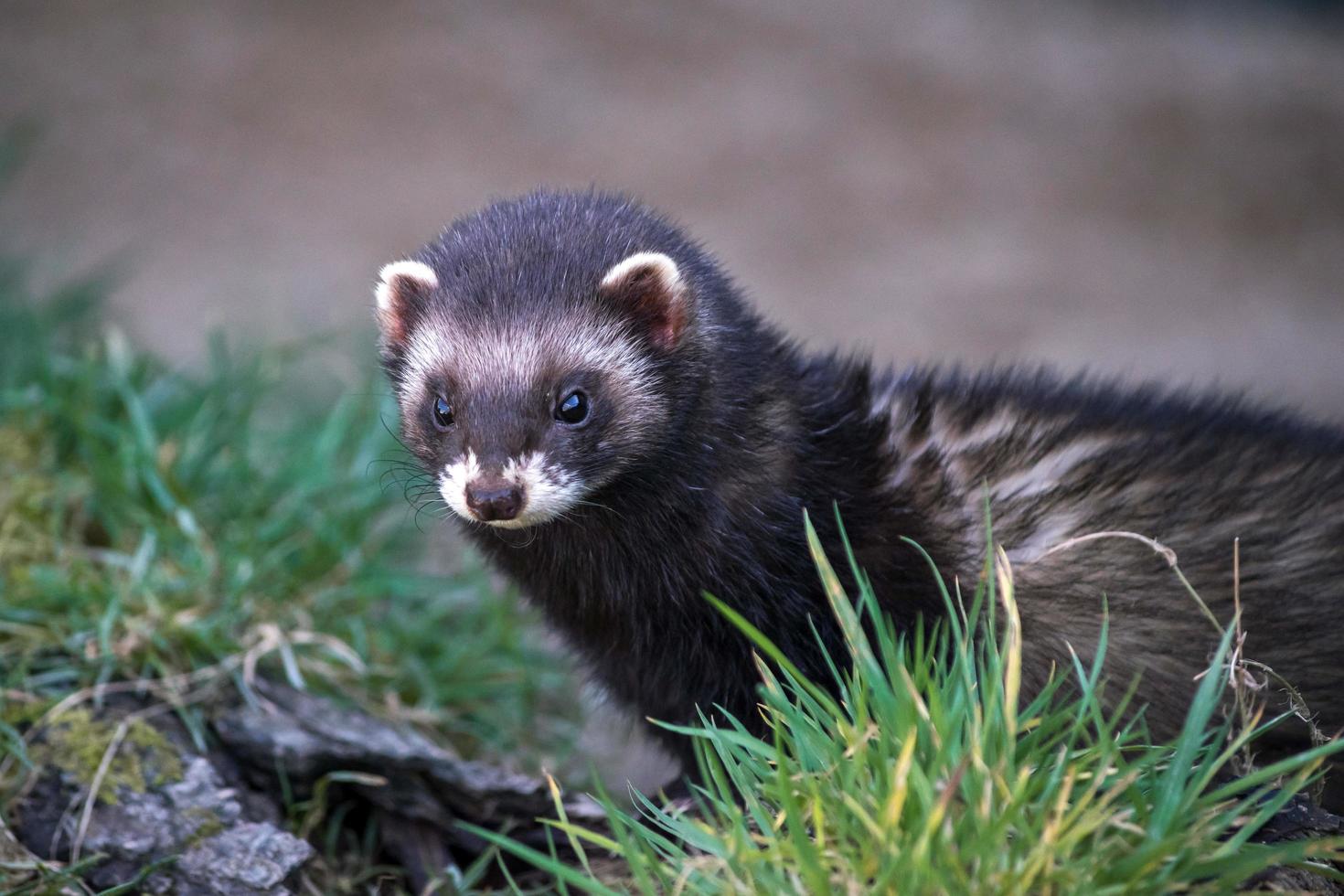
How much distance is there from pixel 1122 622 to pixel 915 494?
2.53 feet

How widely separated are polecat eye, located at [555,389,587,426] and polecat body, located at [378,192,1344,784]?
10 mm

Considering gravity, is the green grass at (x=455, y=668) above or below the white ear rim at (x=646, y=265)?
below

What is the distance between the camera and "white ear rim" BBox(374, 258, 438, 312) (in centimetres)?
412

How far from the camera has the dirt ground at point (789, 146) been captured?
408 inches

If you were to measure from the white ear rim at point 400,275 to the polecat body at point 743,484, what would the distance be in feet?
0.04

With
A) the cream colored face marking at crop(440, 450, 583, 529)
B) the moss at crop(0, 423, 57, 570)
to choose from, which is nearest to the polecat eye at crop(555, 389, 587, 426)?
the cream colored face marking at crop(440, 450, 583, 529)

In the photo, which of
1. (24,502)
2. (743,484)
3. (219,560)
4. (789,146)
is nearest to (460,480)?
(743,484)

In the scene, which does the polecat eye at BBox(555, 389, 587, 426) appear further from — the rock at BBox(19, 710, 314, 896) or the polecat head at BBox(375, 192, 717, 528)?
the rock at BBox(19, 710, 314, 896)

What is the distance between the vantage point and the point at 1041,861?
267cm

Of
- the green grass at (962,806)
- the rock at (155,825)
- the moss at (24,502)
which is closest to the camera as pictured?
the green grass at (962,806)

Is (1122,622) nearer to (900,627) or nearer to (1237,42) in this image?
(900,627)

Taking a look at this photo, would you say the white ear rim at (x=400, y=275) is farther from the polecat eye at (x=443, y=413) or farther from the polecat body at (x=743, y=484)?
the polecat eye at (x=443, y=413)

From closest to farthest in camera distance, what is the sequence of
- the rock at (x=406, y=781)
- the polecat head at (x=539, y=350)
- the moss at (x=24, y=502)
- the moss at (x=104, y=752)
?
the polecat head at (x=539, y=350), the moss at (x=104, y=752), the rock at (x=406, y=781), the moss at (x=24, y=502)

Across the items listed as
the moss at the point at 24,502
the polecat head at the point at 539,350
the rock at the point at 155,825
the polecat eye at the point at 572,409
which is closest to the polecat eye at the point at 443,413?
the polecat head at the point at 539,350
